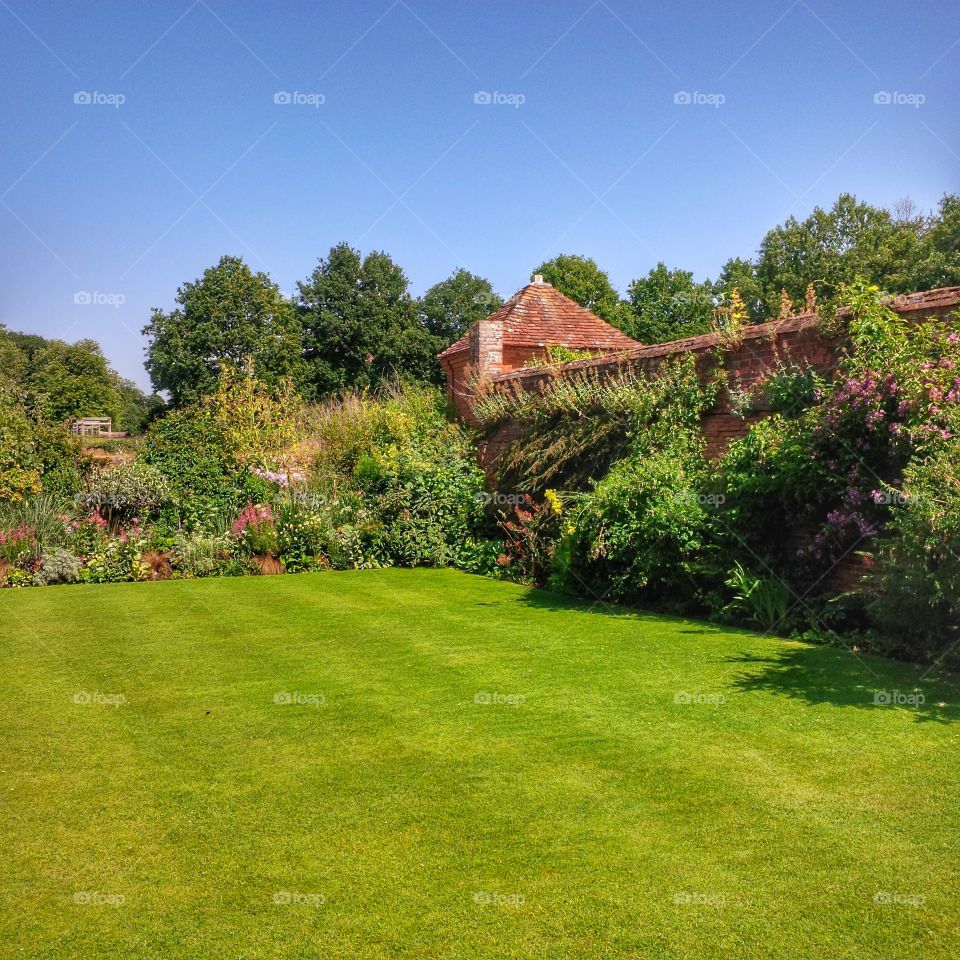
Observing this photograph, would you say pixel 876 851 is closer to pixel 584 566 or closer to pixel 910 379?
pixel 910 379

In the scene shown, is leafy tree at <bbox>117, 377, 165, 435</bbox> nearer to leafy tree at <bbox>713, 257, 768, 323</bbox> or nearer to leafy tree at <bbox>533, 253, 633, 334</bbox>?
leafy tree at <bbox>533, 253, 633, 334</bbox>

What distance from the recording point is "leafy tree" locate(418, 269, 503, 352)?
59.5 m

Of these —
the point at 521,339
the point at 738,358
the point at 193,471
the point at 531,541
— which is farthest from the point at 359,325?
the point at 738,358

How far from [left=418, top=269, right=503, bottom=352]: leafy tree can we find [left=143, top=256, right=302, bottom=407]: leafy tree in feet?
36.9

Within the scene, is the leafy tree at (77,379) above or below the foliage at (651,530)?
above

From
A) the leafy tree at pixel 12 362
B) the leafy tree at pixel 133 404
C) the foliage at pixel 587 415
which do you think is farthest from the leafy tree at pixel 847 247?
the leafy tree at pixel 12 362

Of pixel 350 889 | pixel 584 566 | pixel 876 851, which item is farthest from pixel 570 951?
pixel 584 566

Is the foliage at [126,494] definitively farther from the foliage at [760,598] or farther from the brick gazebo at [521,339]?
the foliage at [760,598]

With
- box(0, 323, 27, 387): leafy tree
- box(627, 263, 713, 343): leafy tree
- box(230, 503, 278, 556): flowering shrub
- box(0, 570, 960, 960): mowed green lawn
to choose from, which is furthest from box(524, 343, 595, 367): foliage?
box(0, 323, 27, 387): leafy tree

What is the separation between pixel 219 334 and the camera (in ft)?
161

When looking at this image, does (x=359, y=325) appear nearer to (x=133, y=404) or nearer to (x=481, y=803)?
(x=133, y=404)

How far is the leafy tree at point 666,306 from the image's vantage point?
148ft

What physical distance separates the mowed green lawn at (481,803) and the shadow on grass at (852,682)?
0.03 metres

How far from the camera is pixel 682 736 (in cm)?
558
